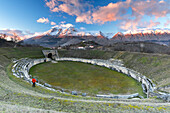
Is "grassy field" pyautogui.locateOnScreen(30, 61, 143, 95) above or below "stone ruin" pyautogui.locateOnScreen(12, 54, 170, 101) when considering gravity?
below

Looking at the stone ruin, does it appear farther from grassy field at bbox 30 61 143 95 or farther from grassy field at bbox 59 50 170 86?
grassy field at bbox 59 50 170 86

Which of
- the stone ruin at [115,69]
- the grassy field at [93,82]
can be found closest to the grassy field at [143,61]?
the stone ruin at [115,69]

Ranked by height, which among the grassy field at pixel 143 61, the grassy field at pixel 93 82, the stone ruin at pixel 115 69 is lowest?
the grassy field at pixel 93 82

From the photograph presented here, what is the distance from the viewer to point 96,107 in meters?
5.80

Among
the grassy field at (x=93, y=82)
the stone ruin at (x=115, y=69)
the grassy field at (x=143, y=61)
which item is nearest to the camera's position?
the stone ruin at (x=115, y=69)

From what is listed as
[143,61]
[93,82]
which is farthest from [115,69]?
[93,82]

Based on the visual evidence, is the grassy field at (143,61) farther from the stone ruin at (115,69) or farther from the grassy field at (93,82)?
the grassy field at (93,82)

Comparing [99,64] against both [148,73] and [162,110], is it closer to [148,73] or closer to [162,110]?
[148,73]

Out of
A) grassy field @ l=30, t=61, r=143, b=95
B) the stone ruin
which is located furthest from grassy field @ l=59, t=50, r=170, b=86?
grassy field @ l=30, t=61, r=143, b=95

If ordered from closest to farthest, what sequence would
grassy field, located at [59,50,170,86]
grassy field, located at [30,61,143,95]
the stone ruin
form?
the stone ruin < grassy field, located at [30,61,143,95] < grassy field, located at [59,50,170,86]

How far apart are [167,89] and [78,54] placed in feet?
141

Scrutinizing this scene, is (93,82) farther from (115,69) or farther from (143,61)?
(143,61)

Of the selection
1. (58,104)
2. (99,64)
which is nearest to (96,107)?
(58,104)

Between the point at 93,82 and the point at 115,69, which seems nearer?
the point at 93,82
